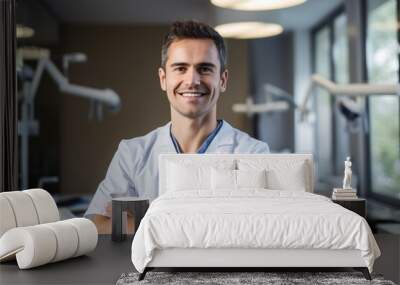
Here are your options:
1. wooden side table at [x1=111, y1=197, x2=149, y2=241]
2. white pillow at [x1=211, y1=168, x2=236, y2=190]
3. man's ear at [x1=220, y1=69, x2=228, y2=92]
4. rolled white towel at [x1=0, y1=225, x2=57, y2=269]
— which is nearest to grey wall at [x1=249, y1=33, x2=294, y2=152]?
man's ear at [x1=220, y1=69, x2=228, y2=92]

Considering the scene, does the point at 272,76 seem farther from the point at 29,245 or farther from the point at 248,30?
the point at 29,245

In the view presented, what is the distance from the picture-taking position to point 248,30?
6051mm

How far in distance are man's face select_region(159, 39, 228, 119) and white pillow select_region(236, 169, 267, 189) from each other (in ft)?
2.77

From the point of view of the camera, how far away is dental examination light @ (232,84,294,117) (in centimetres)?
607

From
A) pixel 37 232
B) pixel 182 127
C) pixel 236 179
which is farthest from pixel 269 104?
pixel 37 232

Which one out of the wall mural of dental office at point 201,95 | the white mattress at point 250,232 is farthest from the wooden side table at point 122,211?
the white mattress at point 250,232

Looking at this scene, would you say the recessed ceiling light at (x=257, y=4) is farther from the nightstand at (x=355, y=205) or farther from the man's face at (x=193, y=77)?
the nightstand at (x=355, y=205)

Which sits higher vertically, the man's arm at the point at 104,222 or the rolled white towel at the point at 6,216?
the rolled white towel at the point at 6,216

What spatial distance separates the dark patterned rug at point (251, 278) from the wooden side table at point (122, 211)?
1.28 m

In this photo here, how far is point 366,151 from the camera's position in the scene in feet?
20.2

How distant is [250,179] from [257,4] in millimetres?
1661

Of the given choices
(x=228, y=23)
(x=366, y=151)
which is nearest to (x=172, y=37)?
(x=228, y=23)

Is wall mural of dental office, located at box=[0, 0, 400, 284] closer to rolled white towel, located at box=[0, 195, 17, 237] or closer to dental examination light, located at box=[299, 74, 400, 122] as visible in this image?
dental examination light, located at box=[299, 74, 400, 122]

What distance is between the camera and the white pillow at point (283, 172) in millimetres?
5559
